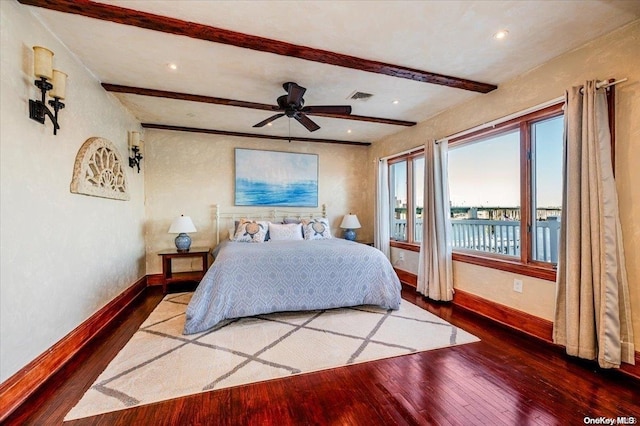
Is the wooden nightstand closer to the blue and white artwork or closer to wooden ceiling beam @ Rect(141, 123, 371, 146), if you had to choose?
the blue and white artwork

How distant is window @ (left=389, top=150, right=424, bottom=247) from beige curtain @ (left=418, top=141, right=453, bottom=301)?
542 millimetres

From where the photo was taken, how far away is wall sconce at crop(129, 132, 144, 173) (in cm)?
395

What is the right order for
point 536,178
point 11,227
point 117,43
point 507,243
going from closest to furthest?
point 11,227 < point 117,43 < point 536,178 < point 507,243

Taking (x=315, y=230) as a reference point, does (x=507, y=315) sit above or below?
below

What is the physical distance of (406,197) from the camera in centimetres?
490

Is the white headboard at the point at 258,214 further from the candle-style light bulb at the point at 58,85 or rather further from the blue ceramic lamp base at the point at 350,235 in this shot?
the candle-style light bulb at the point at 58,85

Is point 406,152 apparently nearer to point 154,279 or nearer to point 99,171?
point 99,171

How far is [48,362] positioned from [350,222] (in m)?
4.22

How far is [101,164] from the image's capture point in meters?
3.04

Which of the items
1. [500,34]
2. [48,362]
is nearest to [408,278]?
[500,34]

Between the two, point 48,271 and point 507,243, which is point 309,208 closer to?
point 507,243

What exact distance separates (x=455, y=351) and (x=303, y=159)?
3.97 m

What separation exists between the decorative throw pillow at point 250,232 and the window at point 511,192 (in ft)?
8.90

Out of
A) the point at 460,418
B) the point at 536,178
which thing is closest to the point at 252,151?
the point at 536,178
